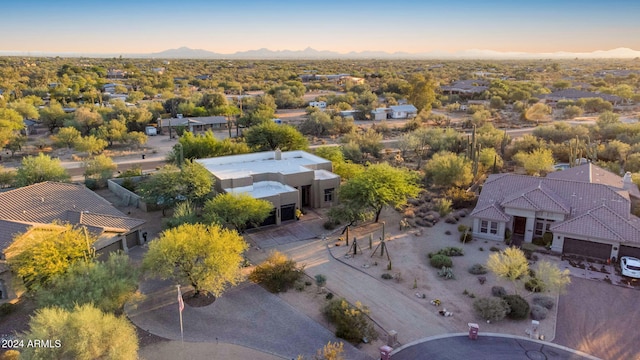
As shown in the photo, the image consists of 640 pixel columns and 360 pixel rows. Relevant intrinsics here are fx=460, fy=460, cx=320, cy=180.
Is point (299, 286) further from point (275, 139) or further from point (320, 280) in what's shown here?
point (275, 139)

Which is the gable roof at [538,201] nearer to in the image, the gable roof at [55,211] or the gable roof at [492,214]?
the gable roof at [492,214]

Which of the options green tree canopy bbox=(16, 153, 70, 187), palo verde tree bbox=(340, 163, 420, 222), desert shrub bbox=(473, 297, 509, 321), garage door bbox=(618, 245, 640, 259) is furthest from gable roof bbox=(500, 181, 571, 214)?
green tree canopy bbox=(16, 153, 70, 187)

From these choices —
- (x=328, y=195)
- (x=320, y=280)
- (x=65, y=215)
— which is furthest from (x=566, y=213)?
(x=65, y=215)

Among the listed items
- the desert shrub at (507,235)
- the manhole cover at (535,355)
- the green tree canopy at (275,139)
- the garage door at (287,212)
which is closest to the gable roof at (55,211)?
the garage door at (287,212)

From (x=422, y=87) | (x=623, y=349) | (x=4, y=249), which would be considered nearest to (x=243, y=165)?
(x=4, y=249)

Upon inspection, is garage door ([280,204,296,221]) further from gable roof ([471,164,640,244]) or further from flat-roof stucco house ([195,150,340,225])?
gable roof ([471,164,640,244])
